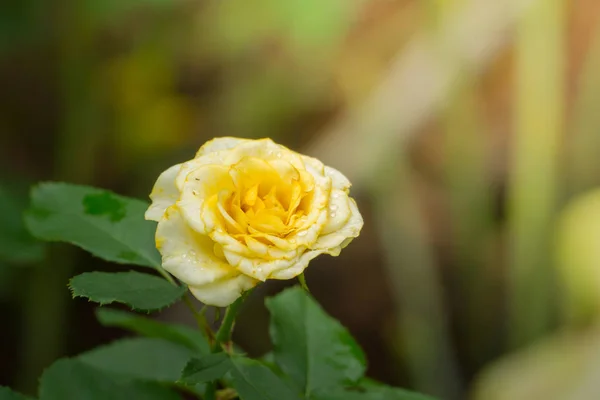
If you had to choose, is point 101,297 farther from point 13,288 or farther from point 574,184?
point 574,184

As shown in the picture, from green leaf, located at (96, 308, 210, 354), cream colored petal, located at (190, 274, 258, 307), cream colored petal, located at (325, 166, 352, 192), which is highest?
cream colored petal, located at (325, 166, 352, 192)

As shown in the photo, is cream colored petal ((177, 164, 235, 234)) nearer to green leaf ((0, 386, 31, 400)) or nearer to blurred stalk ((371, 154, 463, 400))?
green leaf ((0, 386, 31, 400))

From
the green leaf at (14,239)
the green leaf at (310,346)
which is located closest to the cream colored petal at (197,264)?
the green leaf at (310,346)

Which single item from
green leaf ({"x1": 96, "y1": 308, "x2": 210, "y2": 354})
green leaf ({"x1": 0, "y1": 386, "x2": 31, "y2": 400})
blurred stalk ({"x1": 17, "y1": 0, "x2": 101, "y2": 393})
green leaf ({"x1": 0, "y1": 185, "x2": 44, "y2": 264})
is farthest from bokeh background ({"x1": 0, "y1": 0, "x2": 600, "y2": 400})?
green leaf ({"x1": 0, "y1": 386, "x2": 31, "y2": 400})

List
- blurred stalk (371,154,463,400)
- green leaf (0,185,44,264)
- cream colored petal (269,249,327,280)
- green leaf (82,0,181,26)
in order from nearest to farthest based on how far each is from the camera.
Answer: cream colored petal (269,249,327,280) < green leaf (0,185,44,264) < green leaf (82,0,181,26) < blurred stalk (371,154,463,400)

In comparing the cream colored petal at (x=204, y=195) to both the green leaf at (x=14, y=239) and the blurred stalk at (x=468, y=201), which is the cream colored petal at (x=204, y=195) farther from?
the blurred stalk at (x=468, y=201)

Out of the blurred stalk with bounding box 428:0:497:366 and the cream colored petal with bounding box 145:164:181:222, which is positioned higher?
the cream colored petal with bounding box 145:164:181:222

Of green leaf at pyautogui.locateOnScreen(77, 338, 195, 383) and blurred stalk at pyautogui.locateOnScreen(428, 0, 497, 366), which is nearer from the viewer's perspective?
green leaf at pyautogui.locateOnScreen(77, 338, 195, 383)
